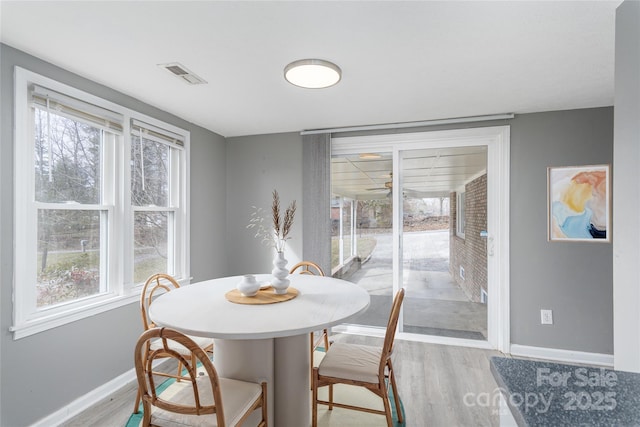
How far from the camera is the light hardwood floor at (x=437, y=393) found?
215 cm

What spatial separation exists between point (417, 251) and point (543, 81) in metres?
1.97

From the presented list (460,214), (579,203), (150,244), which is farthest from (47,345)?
(579,203)

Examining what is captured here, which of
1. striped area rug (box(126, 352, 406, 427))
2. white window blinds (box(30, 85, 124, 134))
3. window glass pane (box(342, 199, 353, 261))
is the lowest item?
striped area rug (box(126, 352, 406, 427))

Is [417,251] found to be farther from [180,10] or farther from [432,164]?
[180,10]

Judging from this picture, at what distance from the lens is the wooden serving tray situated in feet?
6.43

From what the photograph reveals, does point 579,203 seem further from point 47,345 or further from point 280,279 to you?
Result: point 47,345

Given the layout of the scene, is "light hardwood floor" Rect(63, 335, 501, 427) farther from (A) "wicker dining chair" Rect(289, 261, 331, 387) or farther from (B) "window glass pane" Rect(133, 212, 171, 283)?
(B) "window glass pane" Rect(133, 212, 171, 283)

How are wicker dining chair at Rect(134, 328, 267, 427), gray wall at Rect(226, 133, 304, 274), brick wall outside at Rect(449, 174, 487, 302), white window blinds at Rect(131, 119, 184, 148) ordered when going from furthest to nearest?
gray wall at Rect(226, 133, 304, 274) < brick wall outside at Rect(449, 174, 487, 302) < white window blinds at Rect(131, 119, 184, 148) < wicker dining chair at Rect(134, 328, 267, 427)

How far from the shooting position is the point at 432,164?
3600mm

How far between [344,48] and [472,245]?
2.59 meters

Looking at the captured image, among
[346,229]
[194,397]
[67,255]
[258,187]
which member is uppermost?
[258,187]

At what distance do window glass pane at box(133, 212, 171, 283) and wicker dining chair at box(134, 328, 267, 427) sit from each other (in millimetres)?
1699

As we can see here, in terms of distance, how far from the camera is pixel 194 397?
4.61ft

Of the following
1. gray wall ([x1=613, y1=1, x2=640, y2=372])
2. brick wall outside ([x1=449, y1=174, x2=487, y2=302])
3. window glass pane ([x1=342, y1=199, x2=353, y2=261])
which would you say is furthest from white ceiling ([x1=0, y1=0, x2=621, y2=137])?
window glass pane ([x1=342, y1=199, x2=353, y2=261])
